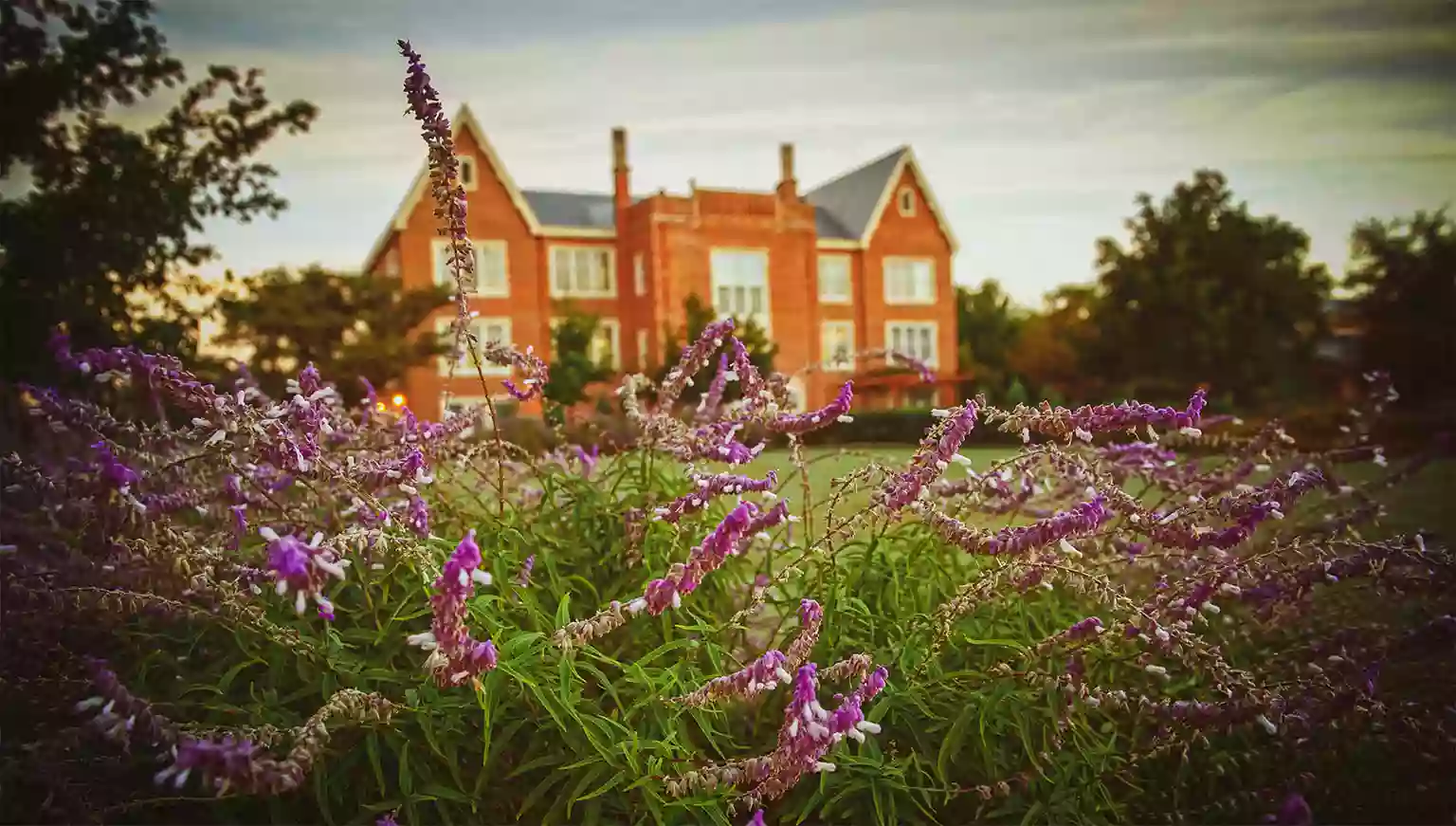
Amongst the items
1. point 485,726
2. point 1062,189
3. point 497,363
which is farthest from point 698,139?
point 485,726

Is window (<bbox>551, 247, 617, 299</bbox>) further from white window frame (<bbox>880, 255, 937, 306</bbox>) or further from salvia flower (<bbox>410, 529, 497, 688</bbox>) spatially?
salvia flower (<bbox>410, 529, 497, 688</bbox>)

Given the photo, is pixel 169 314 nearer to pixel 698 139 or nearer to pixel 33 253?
pixel 33 253

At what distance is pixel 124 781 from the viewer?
0.86 metres

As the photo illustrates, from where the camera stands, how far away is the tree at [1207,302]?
162 inches

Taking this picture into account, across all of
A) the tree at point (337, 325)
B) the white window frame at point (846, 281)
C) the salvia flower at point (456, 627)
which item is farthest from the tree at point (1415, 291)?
the white window frame at point (846, 281)

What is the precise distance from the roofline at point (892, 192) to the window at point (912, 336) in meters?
1.01

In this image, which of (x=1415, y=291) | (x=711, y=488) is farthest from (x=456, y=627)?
(x=1415, y=291)

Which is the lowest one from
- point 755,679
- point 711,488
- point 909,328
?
point 755,679

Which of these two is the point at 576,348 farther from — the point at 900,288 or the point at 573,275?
the point at 900,288

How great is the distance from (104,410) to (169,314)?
1726 millimetres

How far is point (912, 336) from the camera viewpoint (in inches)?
398

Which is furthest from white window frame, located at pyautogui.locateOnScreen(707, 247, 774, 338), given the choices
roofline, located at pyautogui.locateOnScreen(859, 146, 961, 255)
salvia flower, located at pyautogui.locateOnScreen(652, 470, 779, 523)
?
salvia flower, located at pyautogui.locateOnScreen(652, 470, 779, 523)

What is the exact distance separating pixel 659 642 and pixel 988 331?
7935mm

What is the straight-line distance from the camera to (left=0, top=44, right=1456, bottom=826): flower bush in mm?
764
